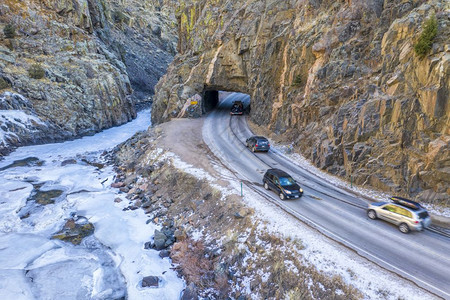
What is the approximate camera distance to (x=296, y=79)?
29391mm

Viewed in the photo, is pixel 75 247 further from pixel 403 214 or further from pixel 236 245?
pixel 403 214

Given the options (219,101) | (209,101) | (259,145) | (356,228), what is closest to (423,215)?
(356,228)

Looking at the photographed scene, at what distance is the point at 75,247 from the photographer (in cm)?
1789

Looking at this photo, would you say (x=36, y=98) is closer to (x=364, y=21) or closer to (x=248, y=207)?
(x=248, y=207)

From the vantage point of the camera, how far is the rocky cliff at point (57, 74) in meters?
43.6

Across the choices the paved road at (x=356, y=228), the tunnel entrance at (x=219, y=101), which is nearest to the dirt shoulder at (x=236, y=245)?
the paved road at (x=356, y=228)

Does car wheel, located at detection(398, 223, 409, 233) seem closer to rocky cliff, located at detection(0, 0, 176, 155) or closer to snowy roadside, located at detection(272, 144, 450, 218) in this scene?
snowy roadside, located at detection(272, 144, 450, 218)

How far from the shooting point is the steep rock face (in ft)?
56.0

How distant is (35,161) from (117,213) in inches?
846

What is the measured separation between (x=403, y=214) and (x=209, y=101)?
39595mm

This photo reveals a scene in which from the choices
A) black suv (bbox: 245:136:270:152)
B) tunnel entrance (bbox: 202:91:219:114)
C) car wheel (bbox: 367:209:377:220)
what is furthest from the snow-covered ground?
tunnel entrance (bbox: 202:91:219:114)

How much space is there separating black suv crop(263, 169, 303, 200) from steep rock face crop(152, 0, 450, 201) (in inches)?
217

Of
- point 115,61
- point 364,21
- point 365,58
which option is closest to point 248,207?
point 365,58

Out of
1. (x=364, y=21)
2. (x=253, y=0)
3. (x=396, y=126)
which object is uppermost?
(x=253, y=0)
